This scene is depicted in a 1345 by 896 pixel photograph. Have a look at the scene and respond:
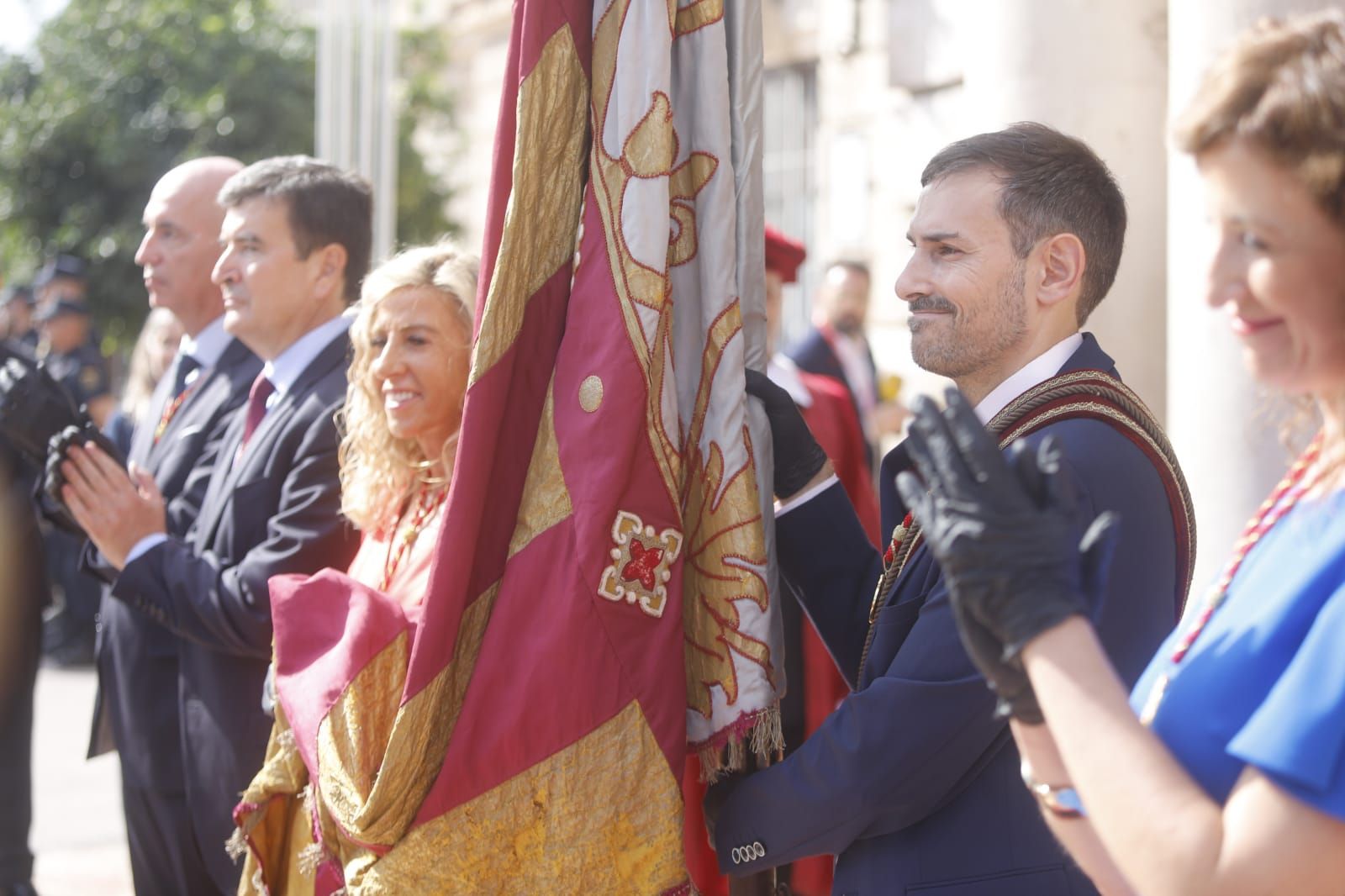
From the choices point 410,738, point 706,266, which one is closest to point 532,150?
point 706,266

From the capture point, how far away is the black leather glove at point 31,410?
3.20m

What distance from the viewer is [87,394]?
805cm

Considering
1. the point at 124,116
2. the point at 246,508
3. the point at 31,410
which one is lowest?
the point at 246,508

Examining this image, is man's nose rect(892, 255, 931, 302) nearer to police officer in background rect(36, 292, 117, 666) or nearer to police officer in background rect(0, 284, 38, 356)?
police officer in background rect(36, 292, 117, 666)

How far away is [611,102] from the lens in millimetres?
2086

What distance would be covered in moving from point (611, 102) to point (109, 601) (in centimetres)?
201

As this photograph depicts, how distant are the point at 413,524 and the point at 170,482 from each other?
1176 mm

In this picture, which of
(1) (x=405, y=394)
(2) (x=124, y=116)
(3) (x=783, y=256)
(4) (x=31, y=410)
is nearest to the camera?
(1) (x=405, y=394)

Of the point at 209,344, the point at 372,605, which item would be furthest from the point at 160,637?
the point at 372,605

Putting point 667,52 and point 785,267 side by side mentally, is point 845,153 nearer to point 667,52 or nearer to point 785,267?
point 785,267

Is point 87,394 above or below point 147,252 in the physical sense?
above

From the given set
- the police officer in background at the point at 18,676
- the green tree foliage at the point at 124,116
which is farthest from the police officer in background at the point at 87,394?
the police officer in background at the point at 18,676

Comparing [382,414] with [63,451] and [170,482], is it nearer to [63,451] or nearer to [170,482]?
[63,451]

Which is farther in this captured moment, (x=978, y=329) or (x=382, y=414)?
Answer: (x=382, y=414)
